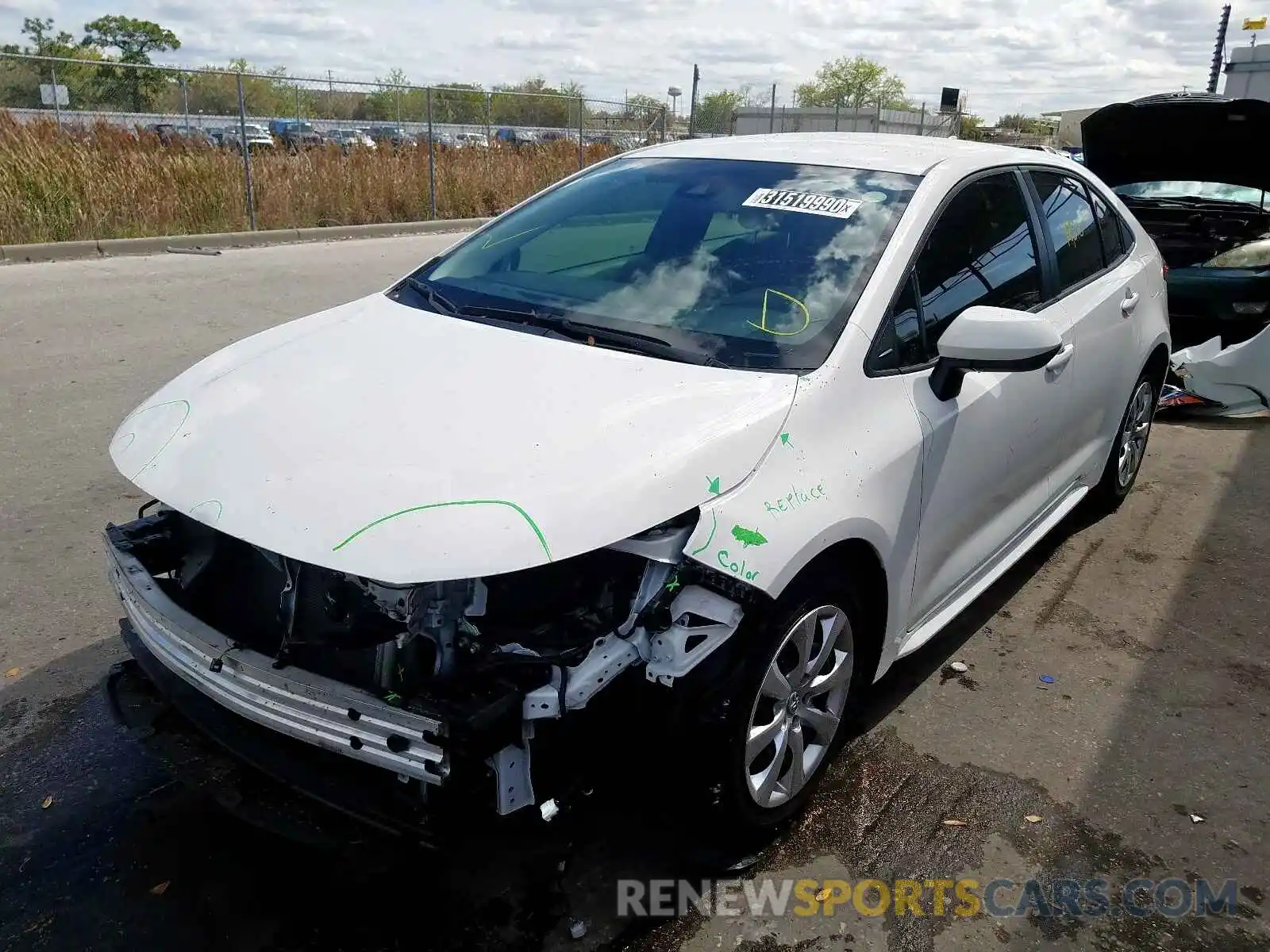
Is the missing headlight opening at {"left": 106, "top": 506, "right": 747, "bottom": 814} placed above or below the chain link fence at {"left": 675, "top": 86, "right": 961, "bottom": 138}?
below

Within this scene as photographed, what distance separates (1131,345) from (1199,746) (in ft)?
6.41

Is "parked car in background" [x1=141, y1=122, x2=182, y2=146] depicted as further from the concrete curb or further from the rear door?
the rear door

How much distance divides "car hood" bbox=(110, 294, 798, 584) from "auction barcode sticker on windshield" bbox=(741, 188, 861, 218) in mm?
825

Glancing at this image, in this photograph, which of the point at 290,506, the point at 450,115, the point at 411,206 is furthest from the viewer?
the point at 450,115

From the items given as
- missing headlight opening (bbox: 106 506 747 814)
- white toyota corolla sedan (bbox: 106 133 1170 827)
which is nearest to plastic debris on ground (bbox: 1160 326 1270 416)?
white toyota corolla sedan (bbox: 106 133 1170 827)

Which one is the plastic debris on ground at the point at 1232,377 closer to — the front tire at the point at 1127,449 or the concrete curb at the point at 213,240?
the front tire at the point at 1127,449

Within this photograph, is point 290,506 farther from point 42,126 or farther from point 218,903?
point 42,126

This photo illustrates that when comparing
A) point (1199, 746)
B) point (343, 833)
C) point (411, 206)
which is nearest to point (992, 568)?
point (1199, 746)

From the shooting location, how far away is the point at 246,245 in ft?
45.6

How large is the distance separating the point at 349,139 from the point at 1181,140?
12868 millimetres

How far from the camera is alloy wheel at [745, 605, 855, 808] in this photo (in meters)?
2.61

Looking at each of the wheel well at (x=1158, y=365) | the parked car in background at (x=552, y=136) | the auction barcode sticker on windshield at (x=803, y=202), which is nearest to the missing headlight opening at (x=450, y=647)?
the auction barcode sticker on windshield at (x=803, y=202)

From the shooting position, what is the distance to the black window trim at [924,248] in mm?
2947

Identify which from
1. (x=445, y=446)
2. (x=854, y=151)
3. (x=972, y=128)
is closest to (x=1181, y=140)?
(x=854, y=151)
